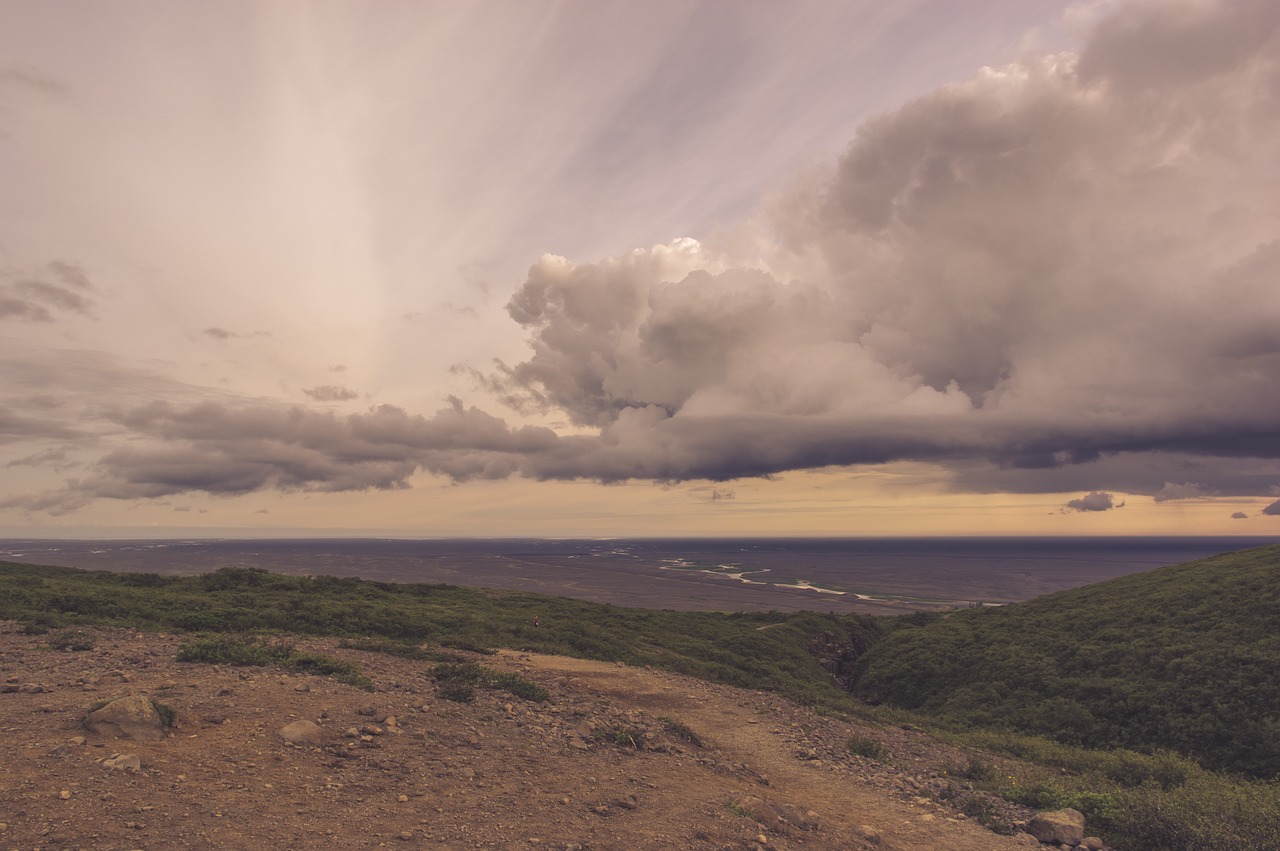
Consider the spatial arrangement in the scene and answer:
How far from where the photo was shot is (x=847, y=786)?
1463 centimetres

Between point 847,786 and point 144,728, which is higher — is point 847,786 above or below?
below

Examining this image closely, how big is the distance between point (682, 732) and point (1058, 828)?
8682mm

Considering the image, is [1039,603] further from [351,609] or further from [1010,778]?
[351,609]

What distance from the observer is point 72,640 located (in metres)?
17.5

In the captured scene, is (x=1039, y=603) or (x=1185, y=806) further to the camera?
(x=1039, y=603)

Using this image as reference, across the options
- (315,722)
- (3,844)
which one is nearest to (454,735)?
(315,722)

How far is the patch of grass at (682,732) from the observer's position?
1625cm

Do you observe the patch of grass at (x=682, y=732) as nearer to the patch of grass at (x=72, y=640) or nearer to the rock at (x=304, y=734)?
the rock at (x=304, y=734)

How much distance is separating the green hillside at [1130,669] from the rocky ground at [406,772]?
12413mm

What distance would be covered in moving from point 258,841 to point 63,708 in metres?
7.03

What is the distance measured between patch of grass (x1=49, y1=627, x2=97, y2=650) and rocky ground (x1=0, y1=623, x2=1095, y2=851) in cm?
27

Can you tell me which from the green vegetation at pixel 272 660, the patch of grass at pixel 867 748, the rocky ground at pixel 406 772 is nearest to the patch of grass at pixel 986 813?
the rocky ground at pixel 406 772

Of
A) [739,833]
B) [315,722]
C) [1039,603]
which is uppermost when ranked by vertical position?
[315,722]

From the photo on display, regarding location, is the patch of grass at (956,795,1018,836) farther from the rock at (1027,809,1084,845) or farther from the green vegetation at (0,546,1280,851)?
→ the rock at (1027,809,1084,845)
